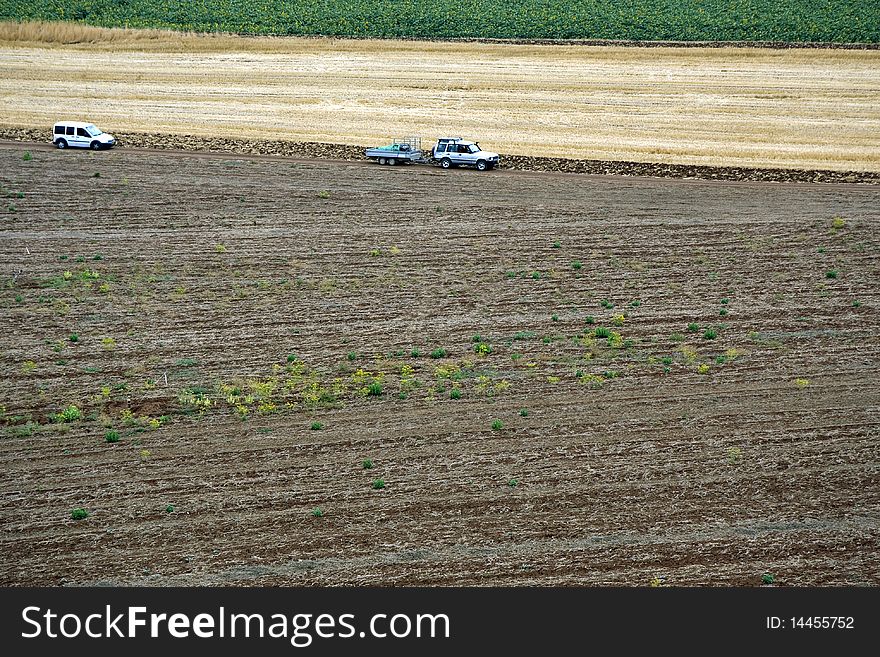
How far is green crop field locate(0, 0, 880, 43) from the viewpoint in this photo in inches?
2518

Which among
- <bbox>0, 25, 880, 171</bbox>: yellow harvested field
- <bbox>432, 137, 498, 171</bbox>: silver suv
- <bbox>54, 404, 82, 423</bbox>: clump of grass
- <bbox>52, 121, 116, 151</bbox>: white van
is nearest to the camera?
<bbox>54, 404, 82, 423</bbox>: clump of grass

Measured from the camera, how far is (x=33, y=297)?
99.9ft

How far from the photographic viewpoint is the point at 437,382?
25.7 metres

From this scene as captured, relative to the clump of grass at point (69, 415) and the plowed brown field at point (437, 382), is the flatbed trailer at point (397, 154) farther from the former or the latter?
the clump of grass at point (69, 415)

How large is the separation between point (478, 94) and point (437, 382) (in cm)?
3349

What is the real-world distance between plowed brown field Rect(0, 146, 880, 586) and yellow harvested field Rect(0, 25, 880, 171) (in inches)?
325

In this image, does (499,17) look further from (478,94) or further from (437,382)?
(437,382)

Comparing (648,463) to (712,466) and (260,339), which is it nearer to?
(712,466)

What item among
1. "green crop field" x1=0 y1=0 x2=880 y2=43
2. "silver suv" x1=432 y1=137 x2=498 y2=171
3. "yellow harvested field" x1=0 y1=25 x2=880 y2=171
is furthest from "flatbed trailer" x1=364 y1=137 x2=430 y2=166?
"green crop field" x1=0 y1=0 x2=880 y2=43

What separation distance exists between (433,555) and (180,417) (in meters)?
7.94

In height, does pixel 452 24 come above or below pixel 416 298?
above

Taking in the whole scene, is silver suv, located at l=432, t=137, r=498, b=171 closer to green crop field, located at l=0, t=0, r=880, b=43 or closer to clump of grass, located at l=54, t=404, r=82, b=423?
green crop field, located at l=0, t=0, r=880, b=43

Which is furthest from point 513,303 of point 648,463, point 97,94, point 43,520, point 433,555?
point 97,94

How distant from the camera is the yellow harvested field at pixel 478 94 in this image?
48.9 meters
